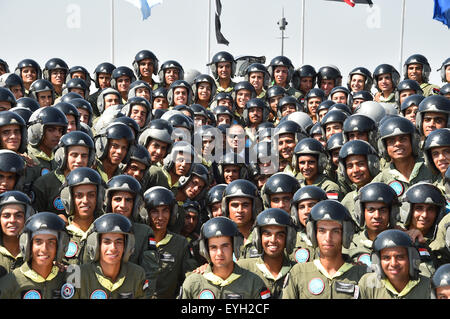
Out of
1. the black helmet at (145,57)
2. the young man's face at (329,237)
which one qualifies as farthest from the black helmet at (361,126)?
the black helmet at (145,57)

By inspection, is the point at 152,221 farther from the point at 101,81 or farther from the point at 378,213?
the point at 101,81

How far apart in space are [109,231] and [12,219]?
4.20ft

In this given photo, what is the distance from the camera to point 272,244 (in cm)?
895

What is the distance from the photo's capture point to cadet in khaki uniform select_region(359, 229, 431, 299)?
800 cm

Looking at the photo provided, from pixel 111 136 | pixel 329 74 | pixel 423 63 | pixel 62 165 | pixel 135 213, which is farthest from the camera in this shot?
pixel 329 74

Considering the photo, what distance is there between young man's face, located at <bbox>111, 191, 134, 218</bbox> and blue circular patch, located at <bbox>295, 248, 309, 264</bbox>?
224 centimetres

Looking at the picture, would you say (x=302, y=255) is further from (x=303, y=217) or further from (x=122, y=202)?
(x=122, y=202)

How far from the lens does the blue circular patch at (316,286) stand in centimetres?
841

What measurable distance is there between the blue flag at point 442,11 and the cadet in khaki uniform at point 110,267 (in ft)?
48.6

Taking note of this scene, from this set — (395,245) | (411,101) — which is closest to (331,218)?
(395,245)

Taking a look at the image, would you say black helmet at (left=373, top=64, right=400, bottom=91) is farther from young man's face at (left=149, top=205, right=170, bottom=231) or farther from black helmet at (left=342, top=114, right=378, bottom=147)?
young man's face at (left=149, top=205, right=170, bottom=231)

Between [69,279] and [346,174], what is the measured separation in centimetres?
466

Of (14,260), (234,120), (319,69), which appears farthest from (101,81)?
(14,260)

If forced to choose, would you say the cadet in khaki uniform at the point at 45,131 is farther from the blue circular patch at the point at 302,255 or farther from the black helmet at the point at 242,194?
the blue circular patch at the point at 302,255
